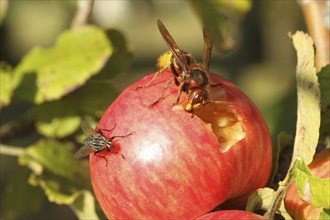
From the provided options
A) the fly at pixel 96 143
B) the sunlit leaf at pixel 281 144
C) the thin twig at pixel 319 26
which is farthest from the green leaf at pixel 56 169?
the thin twig at pixel 319 26

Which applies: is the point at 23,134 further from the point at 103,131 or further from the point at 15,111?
the point at 15,111

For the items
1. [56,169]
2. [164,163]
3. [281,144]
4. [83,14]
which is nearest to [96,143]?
[164,163]

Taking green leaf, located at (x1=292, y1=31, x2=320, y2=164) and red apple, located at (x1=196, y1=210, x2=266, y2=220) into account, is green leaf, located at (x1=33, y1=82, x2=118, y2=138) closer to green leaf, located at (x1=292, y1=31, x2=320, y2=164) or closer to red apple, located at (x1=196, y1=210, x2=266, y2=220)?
green leaf, located at (x1=292, y1=31, x2=320, y2=164)

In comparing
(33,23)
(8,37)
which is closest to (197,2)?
(8,37)

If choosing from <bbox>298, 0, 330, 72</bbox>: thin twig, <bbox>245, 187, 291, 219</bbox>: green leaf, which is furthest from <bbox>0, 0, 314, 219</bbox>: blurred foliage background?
<bbox>245, 187, 291, 219</bbox>: green leaf

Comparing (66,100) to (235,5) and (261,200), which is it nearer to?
(235,5)

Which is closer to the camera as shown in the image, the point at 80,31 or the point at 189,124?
the point at 189,124
